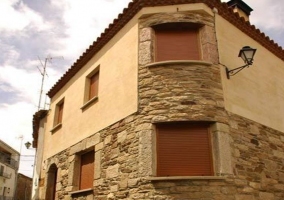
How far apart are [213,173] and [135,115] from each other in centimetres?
220

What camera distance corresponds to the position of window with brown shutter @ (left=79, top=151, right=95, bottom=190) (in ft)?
28.9

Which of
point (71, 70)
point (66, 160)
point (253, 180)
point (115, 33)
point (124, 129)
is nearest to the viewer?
point (253, 180)

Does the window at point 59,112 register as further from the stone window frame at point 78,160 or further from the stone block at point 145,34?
the stone block at point 145,34

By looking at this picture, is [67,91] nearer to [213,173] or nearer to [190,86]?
[190,86]

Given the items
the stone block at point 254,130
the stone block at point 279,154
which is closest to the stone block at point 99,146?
the stone block at point 254,130

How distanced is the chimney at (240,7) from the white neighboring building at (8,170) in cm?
3383

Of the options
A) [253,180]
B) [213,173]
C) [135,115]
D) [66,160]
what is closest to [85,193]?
[66,160]

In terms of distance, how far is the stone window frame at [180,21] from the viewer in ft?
25.0

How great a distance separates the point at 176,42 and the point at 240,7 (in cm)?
434

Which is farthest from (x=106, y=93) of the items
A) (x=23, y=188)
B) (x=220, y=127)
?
(x=23, y=188)

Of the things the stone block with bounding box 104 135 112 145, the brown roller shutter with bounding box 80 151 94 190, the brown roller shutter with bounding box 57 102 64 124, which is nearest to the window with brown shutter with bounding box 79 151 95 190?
the brown roller shutter with bounding box 80 151 94 190

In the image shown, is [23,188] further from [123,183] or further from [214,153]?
[214,153]

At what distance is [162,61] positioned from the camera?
24.4 ft

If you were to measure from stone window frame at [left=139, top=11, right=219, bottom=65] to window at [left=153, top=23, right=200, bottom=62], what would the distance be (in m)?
0.10
